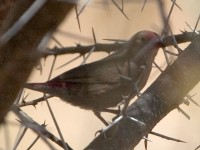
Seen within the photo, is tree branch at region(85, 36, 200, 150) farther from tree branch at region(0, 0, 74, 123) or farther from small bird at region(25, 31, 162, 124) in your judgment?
tree branch at region(0, 0, 74, 123)

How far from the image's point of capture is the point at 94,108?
49.3 inches

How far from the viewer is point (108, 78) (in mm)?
1148

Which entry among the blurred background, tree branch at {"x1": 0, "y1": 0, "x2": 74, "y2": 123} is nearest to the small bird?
the blurred background

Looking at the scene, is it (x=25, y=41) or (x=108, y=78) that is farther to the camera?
(x=108, y=78)

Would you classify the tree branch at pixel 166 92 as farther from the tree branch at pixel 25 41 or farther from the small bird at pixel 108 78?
the tree branch at pixel 25 41

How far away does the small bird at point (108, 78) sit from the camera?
37.0 inches

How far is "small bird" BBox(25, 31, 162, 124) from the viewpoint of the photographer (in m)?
0.94

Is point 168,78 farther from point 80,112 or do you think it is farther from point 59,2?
point 80,112

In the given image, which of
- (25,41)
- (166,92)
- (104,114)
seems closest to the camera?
(25,41)

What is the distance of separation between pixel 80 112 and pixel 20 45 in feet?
3.66

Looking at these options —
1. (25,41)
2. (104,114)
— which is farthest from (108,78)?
(25,41)

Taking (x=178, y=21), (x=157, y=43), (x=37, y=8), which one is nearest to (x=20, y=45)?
(x=37, y=8)

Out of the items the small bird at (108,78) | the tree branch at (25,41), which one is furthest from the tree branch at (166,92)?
the tree branch at (25,41)

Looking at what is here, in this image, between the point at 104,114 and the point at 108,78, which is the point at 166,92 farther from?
the point at 104,114
